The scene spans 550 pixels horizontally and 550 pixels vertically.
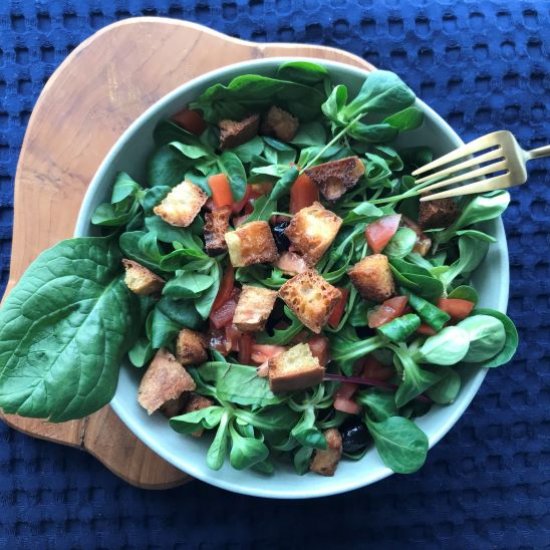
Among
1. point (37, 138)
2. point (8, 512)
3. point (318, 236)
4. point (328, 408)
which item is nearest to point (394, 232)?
point (318, 236)

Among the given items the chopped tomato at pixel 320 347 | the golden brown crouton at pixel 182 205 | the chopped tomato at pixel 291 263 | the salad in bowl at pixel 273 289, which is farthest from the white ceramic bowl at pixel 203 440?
the chopped tomato at pixel 291 263

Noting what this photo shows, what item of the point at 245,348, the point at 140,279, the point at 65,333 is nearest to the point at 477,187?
the point at 245,348

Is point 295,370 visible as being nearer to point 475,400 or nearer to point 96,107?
point 475,400

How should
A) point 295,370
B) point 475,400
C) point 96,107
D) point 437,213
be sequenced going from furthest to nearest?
point 475,400, point 96,107, point 437,213, point 295,370

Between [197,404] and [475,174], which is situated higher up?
[475,174]

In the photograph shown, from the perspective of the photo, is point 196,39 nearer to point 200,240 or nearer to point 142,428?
point 200,240
